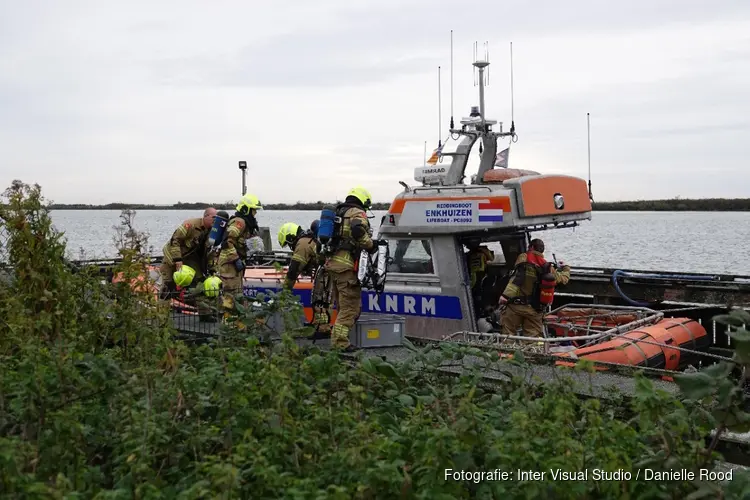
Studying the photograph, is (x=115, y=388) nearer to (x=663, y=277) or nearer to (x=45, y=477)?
(x=45, y=477)

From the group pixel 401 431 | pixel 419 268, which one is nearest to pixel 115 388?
pixel 401 431

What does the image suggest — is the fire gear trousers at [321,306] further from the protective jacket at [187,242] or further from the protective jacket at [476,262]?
the protective jacket at [187,242]

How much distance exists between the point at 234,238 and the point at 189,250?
5.43 feet

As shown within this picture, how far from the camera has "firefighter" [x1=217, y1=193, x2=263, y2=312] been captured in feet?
35.4

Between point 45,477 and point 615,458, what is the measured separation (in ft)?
8.64

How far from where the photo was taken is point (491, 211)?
10.3m

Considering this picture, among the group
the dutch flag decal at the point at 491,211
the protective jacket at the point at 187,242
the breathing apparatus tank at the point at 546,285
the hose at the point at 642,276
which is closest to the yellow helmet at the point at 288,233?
the protective jacket at the point at 187,242

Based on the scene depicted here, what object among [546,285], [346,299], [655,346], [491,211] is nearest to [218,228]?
[346,299]

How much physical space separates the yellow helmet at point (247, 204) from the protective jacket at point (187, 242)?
1346 millimetres

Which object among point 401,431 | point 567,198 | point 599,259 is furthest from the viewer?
point 599,259

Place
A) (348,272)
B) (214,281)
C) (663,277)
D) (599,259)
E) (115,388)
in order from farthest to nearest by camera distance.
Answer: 1. (599,259)
2. (663,277)
3. (214,281)
4. (348,272)
5. (115,388)

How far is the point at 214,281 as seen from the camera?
9969 millimetres

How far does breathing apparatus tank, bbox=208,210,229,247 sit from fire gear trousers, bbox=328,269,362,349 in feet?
7.86

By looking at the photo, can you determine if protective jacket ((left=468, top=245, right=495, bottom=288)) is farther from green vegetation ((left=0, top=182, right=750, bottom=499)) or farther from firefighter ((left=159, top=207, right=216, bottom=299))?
green vegetation ((left=0, top=182, right=750, bottom=499))
